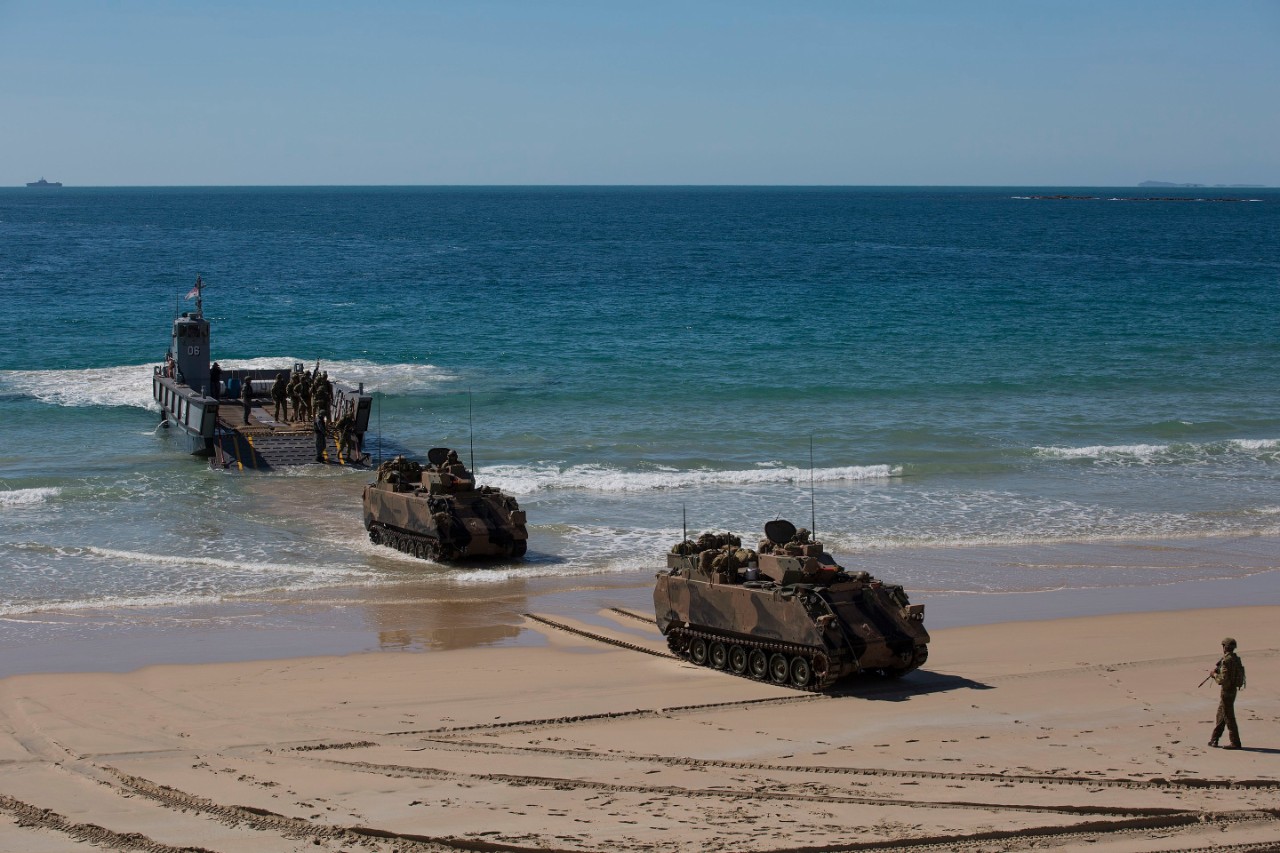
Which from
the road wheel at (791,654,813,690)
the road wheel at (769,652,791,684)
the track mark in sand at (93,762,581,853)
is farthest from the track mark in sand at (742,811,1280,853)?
the road wheel at (769,652,791,684)

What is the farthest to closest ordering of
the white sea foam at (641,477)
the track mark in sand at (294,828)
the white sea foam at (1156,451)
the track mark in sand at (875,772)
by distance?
the white sea foam at (1156,451) → the white sea foam at (641,477) → the track mark in sand at (875,772) → the track mark in sand at (294,828)

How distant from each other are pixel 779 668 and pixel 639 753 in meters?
3.37

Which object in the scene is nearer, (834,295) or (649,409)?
(649,409)

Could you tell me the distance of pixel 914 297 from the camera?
216ft

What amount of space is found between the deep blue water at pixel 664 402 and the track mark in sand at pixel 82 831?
9185 mm

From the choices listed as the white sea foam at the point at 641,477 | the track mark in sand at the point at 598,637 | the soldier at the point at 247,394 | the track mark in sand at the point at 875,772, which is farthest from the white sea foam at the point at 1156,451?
the track mark in sand at the point at 875,772

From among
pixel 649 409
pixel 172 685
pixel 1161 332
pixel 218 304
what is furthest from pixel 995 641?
pixel 218 304

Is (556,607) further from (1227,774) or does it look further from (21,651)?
(1227,774)

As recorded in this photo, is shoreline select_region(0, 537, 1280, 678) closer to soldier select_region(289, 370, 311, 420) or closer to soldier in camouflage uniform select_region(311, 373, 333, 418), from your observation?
soldier in camouflage uniform select_region(311, 373, 333, 418)

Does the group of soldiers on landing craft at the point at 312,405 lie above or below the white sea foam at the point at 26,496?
above

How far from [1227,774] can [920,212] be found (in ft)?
537

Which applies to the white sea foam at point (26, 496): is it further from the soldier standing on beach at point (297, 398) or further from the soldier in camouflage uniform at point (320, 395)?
the soldier standing on beach at point (297, 398)

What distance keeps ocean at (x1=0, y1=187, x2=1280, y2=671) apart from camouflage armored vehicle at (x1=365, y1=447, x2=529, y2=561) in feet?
1.37

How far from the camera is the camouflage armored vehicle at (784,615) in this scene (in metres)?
16.5
